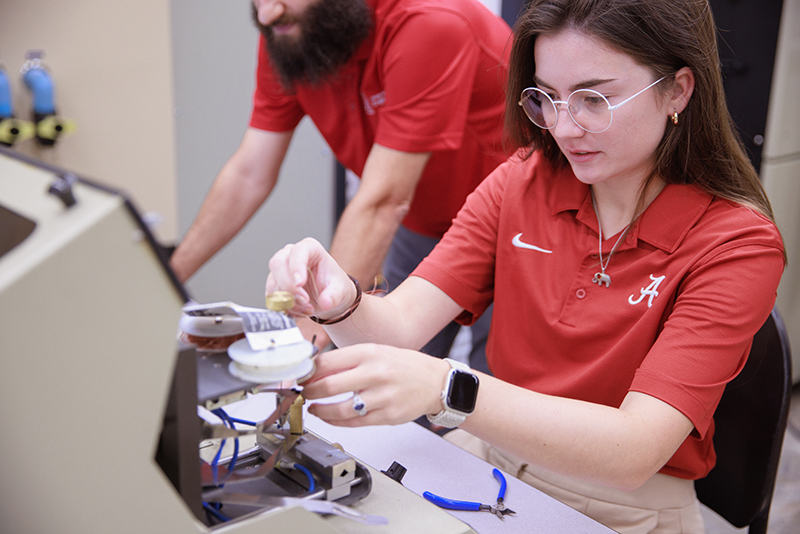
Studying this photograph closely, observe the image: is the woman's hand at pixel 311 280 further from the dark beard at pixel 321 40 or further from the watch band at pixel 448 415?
the dark beard at pixel 321 40

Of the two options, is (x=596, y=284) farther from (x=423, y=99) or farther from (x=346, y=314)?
(x=423, y=99)

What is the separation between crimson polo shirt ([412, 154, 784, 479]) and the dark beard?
1.74 feet

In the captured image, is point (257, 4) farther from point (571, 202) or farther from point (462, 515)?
point (462, 515)

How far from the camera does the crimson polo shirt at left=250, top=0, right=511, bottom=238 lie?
1535mm

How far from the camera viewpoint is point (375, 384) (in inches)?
32.8

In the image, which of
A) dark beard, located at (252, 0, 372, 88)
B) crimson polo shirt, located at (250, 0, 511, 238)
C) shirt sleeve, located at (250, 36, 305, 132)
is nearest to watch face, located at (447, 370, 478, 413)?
crimson polo shirt, located at (250, 0, 511, 238)

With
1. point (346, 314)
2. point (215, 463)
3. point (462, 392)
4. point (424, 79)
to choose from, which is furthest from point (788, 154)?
point (215, 463)

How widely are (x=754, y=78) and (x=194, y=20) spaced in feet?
7.01

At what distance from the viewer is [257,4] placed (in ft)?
5.54

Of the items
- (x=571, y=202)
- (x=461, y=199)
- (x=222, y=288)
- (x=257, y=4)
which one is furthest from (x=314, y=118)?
(x=222, y=288)

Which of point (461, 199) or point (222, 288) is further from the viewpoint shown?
point (222, 288)

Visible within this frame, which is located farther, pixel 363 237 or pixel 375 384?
pixel 363 237

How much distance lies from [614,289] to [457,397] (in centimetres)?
41

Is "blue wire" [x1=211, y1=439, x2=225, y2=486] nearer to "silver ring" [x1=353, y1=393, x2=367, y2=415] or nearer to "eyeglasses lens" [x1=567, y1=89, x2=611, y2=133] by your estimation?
"silver ring" [x1=353, y1=393, x2=367, y2=415]
